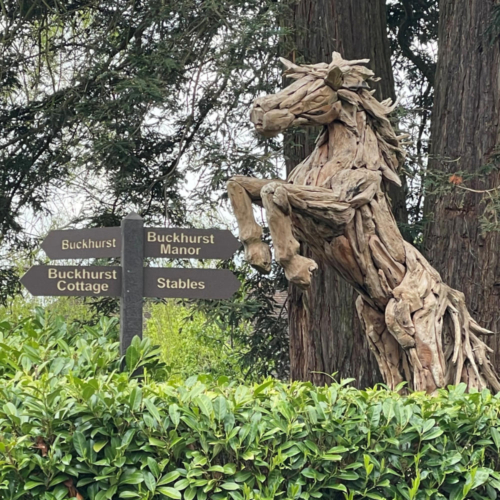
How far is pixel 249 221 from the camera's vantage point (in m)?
3.89

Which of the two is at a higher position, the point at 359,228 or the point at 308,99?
the point at 308,99

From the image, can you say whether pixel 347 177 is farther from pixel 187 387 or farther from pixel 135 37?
pixel 135 37

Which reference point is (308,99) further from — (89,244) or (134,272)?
(89,244)

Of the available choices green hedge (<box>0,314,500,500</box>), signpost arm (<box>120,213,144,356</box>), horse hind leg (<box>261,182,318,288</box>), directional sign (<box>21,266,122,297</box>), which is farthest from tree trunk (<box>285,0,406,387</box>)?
green hedge (<box>0,314,500,500</box>)

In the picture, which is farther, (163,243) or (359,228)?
(163,243)

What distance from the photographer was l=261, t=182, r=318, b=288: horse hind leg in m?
3.61

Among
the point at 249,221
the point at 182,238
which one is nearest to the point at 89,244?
the point at 182,238

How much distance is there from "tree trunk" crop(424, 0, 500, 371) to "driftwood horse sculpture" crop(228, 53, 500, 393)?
6.38 feet

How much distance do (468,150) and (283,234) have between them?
11.2 feet

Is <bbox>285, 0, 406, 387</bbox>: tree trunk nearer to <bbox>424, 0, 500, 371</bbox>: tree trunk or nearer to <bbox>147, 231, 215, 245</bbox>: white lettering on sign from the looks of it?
<bbox>424, 0, 500, 371</bbox>: tree trunk

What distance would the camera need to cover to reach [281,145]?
23.3ft

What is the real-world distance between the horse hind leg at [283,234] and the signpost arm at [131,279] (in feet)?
2.85

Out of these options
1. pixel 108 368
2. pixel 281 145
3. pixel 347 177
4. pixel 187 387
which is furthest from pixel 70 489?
pixel 281 145

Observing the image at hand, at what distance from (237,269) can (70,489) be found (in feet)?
15.9
